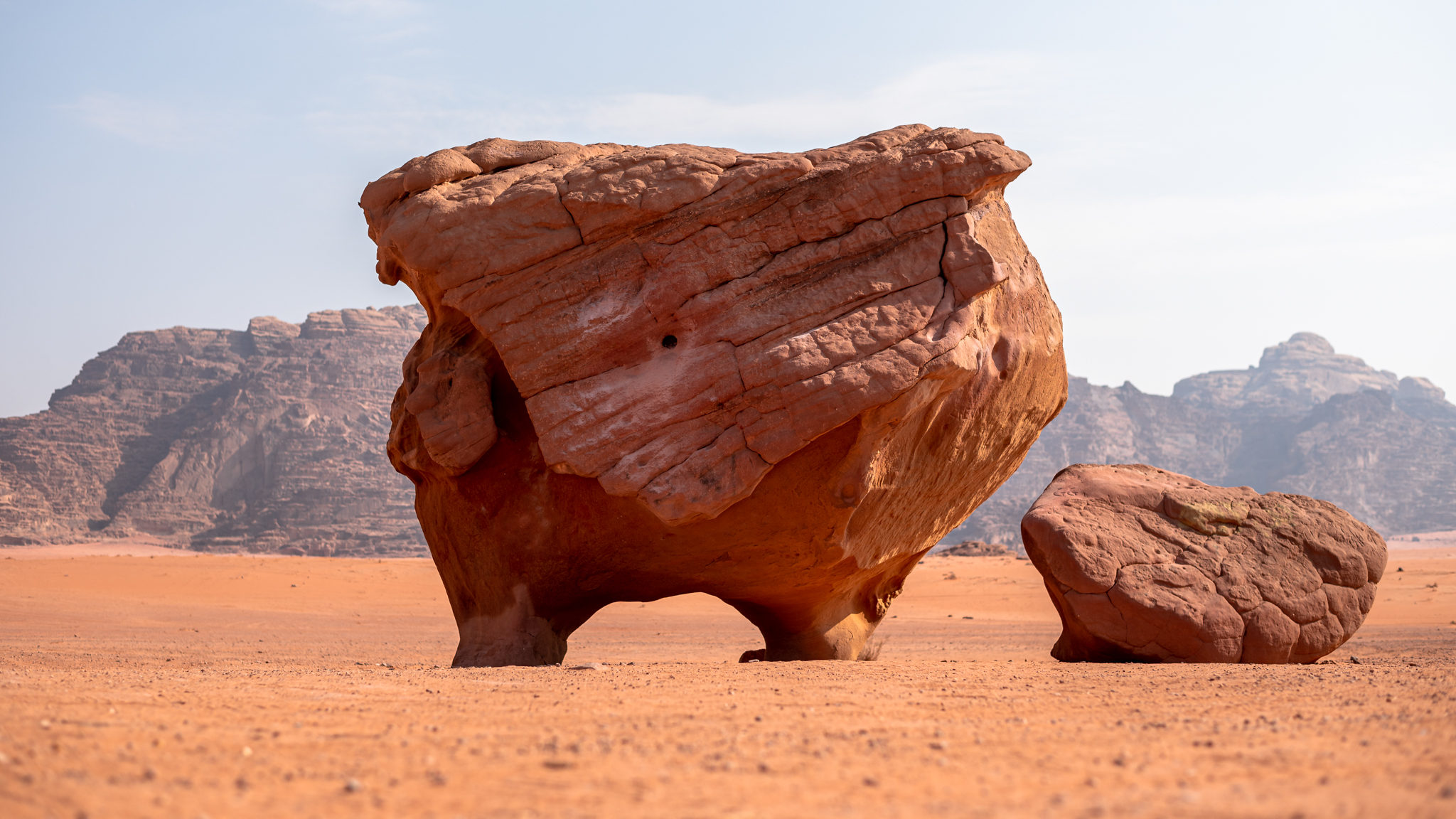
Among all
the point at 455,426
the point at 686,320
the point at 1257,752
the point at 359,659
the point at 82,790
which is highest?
the point at 686,320

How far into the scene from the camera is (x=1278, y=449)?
12219 centimetres

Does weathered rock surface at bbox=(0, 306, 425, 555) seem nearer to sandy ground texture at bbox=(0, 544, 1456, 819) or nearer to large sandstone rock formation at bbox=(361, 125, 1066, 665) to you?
large sandstone rock formation at bbox=(361, 125, 1066, 665)

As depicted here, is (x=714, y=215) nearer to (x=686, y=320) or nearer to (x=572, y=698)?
(x=686, y=320)

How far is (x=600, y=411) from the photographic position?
8094mm

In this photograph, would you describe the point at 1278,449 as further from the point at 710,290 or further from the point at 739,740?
the point at 739,740

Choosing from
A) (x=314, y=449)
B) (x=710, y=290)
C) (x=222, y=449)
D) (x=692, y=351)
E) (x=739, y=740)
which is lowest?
(x=739, y=740)

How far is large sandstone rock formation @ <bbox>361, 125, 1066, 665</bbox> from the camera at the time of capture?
8000 mm

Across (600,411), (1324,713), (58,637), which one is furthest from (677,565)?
(58,637)

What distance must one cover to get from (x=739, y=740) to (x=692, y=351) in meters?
4.00

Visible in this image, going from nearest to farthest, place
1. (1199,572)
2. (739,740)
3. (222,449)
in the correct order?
(739,740), (1199,572), (222,449)

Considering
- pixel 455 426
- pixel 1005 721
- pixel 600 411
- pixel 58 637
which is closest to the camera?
pixel 1005 721

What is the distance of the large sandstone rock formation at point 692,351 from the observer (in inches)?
315

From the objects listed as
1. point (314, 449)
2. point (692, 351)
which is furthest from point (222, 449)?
point (692, 351)

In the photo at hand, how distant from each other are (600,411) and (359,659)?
7.38 metres
